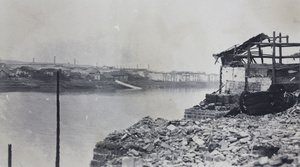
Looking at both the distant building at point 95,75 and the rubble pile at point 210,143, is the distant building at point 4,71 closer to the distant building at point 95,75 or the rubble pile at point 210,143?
the distant building at point 95,75

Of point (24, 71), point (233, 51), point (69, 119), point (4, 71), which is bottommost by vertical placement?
point (69, 119)

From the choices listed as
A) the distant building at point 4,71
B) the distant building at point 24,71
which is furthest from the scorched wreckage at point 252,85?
the distant building at point 24,71

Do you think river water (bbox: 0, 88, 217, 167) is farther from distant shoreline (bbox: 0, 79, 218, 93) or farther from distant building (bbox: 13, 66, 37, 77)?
distant building (bbox: 13, 66, 37, 77)

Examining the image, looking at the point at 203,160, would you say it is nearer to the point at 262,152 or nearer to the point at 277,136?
the point at 262,152

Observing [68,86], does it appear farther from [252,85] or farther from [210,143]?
[210,143]

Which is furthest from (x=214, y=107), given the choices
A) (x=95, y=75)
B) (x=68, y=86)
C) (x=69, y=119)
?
(x=68, y=86)

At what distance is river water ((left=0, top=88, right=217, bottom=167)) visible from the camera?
21.8m

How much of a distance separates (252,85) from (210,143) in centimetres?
523

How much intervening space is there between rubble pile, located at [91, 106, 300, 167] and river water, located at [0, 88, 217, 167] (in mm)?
11334

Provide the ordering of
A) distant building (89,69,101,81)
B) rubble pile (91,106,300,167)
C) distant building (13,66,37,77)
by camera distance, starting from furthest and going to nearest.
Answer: distant building (89,69,101,81) → distant building (13,66,37,77) → rubble pile (91,106,300,167)

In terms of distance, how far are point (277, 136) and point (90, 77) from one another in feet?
121

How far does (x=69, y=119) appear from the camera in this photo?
29.5m

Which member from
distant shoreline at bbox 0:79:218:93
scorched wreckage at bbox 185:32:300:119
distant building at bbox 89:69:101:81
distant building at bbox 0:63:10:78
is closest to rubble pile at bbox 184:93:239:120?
scorched wreckage at bbox 185:32:300:119

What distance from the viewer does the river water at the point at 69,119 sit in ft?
71.4
